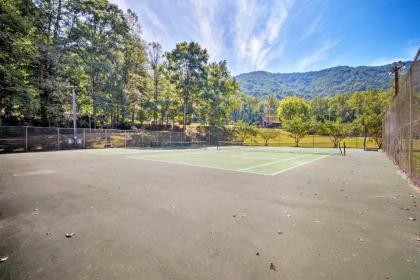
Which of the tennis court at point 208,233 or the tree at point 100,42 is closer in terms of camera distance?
the tennis court at point 208,233

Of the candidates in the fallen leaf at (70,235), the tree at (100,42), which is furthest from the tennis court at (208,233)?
the tree at (100,42)

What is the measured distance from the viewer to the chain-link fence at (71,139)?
17703 millimetres

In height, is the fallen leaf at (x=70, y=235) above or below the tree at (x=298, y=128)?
below

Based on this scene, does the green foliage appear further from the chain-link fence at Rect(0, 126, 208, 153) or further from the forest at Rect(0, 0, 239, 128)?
the chain-link fence at Rect(0, 126, 208, 153)

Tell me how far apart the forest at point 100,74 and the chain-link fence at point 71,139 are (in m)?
2.51

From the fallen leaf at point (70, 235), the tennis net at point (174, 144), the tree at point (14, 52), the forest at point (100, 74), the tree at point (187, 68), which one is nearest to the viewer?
the fallen leaf at point (70, 235)

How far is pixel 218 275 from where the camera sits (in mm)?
2043

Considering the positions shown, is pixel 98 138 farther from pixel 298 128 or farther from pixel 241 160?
pixel 298 128

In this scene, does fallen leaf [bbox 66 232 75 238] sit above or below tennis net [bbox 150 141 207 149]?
below

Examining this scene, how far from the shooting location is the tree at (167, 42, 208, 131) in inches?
1282

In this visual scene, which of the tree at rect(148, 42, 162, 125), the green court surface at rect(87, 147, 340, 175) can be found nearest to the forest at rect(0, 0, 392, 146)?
the tree at rect(148, 42, 162, 125)

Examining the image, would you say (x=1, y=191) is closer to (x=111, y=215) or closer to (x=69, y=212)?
(x=69, y=212)

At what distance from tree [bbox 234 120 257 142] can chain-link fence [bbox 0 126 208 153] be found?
974 centimetres

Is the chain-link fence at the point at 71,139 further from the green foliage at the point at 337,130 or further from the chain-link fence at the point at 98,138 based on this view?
the green foliage at the point at 337,130
